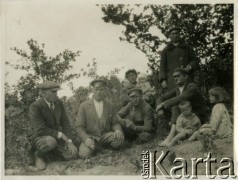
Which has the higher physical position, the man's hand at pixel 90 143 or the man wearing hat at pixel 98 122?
the man wearing hat at pixel 98 122

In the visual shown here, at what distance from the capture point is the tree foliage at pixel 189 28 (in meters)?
7.54

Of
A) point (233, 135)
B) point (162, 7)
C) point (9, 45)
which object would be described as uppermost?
point (162, 7)

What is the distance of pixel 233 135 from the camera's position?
24.3ft

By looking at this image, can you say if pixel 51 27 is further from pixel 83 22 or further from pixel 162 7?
pixel 162 7

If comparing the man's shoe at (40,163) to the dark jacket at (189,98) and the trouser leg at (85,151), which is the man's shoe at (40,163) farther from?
the dark jacket at (189,98)

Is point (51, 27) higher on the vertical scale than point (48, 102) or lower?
higher

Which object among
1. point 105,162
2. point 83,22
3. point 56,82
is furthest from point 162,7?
point 105,162

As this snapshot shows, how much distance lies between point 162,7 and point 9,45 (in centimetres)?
213

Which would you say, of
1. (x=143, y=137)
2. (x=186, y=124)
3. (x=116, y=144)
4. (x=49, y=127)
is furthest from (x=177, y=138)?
(x=49, y=127)

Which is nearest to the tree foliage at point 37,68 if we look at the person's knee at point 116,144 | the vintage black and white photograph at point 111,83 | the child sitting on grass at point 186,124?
the vintage black and white photograph at point 111,83

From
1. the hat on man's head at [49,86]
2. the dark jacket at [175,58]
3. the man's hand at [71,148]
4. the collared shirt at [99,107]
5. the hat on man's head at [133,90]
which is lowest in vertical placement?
the man's hand at [71,148]

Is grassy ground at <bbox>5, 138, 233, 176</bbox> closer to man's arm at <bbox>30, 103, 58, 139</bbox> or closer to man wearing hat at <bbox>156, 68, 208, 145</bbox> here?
man wearing hat at <bbox>156, 68, 208, 145</bbox>

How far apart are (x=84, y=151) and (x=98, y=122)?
0.43 metres

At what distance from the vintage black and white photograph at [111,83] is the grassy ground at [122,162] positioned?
0.5 inches
